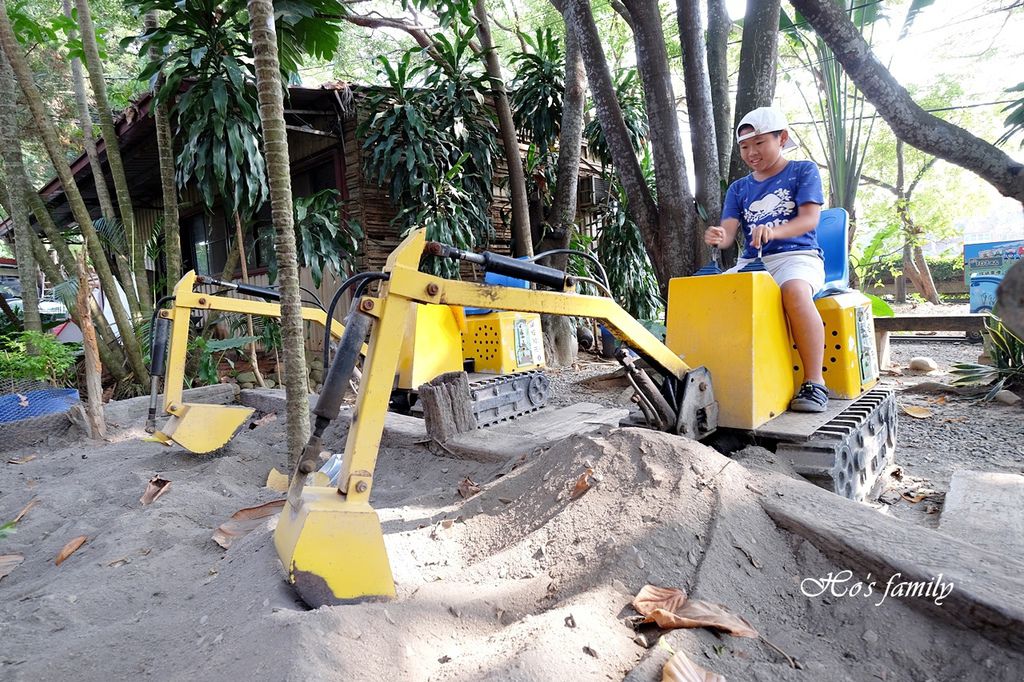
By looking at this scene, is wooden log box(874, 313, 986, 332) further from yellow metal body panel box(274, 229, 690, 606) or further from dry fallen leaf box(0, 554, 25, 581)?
dry fallen leaf box(0, 554, 25, 581)

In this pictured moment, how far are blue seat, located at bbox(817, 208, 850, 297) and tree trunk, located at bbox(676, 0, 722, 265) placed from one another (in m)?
1.58

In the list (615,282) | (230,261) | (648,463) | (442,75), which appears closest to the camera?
(648,463)

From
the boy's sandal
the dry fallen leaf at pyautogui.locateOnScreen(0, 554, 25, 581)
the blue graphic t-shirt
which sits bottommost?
the dry fallen leaf at pyautogui.locateOnScreen(0, 554, 25, 581)

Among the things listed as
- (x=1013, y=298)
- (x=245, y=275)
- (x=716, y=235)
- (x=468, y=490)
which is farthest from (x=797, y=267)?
(x=245, y=275)

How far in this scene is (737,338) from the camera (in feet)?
8.76

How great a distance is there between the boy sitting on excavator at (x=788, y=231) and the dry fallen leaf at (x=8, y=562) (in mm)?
3459

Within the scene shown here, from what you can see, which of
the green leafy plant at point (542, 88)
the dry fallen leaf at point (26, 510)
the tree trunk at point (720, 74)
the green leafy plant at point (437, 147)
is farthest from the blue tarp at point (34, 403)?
the green leafy plant at point (542, 88)

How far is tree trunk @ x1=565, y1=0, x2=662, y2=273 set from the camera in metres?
5.29

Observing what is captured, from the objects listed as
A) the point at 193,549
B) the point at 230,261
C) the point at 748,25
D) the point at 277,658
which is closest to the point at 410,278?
the point at 277,658

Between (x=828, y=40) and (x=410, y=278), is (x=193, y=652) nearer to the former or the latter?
(x=410, y=278)

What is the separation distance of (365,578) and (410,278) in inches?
33.7

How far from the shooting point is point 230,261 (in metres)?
6.17

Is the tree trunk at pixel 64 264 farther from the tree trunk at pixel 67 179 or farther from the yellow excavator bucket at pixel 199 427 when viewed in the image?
the yellow excavator bucket at pixel 199 427

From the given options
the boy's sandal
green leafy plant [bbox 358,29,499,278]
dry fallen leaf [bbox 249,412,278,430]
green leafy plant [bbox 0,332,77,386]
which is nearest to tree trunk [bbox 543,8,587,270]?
green leafy plant [bbox 358,29,499,278]
